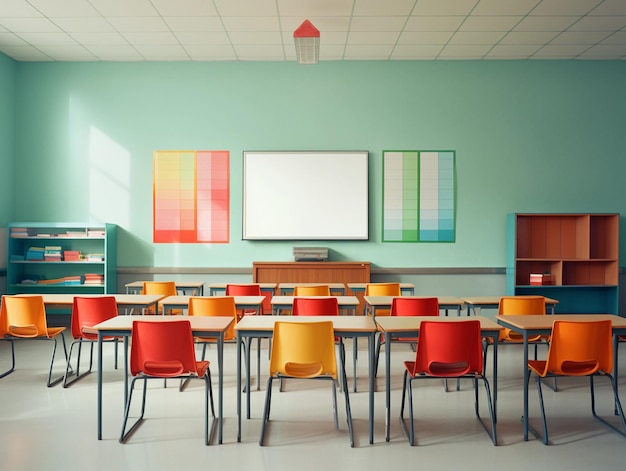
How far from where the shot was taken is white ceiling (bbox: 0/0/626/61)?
6.44 m

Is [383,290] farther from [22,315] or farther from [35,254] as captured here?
A: [35,254]

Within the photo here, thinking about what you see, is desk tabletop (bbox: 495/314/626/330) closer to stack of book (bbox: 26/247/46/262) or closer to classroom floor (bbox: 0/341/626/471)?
classroom floor (bbox: 0/341/626/471)

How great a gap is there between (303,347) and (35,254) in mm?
5976

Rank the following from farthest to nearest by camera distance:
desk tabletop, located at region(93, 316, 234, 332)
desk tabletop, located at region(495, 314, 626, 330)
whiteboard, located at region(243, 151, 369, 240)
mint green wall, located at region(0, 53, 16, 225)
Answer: whiteboard, located at region(243, 151, 369, 240) → mint green wall, located at region(0, 53, 16, 225) → desk tabletop, located at region(495, 314, 626, 330) → desk tabletop, located at region(93, 316, 234, 332)

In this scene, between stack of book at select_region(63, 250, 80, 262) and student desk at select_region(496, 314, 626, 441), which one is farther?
stack of book at select_region(63, 250, 80, 262)

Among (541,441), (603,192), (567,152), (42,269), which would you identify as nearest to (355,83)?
(567,152)

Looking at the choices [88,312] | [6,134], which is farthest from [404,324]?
[6,134]

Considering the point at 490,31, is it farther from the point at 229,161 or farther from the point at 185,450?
the point at 185,450

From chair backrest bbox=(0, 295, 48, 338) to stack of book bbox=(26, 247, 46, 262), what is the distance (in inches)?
128

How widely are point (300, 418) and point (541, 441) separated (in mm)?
1623

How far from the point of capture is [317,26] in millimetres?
7027

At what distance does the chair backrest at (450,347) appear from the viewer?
347cm

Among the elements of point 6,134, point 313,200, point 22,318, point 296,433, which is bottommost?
point 296,433

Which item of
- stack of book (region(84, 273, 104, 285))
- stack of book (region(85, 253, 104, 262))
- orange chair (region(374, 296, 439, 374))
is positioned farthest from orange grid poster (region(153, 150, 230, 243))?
orange chair (region(374, 296, 439, 374))
